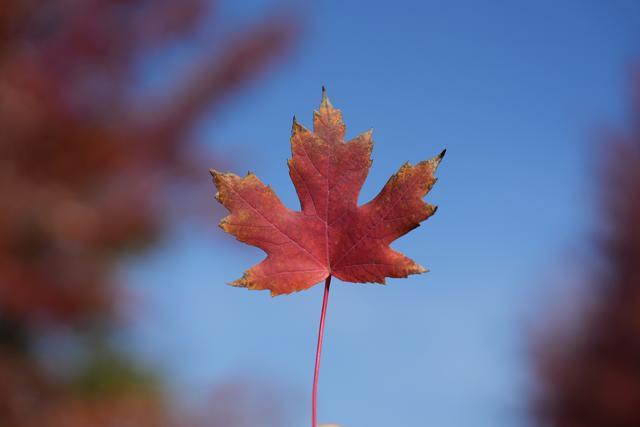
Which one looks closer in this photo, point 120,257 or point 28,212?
point 28,212

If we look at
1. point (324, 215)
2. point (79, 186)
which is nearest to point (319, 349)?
point (324, 215)

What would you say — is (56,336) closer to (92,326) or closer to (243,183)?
(92,326)

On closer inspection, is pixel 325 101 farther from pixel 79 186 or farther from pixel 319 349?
pixel 79 186

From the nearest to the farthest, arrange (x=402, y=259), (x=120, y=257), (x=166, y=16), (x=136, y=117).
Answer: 1. (x=402, y=259)
2. (x=120, y=257)
3. (x=136, y=117)
4. (x=166, y=16)

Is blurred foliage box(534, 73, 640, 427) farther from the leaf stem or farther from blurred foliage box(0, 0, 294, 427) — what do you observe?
the leaf stem

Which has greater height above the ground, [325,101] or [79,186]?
[79,186]

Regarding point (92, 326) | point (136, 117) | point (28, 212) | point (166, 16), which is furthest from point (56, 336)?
point (166, 16)
